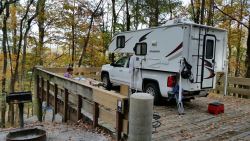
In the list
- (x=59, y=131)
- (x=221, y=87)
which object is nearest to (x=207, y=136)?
(x=59, y=131)

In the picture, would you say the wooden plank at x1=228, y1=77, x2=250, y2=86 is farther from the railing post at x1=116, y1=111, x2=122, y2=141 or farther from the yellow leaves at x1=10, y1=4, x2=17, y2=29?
the yellow leaves at x1=10, y1=4, x2=17, y2=29

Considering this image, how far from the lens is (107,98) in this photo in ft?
16.3

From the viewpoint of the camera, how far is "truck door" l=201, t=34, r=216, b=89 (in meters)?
7.72

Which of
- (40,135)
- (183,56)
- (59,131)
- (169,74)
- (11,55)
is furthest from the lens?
(11,55)

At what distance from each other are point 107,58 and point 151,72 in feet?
41.9

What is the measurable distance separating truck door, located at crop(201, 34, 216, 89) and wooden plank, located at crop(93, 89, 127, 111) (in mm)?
3769

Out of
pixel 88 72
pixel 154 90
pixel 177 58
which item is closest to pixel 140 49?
pixel 154 90

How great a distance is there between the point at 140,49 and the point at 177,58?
5.97 feet

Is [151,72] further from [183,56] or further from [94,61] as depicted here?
[94,61]

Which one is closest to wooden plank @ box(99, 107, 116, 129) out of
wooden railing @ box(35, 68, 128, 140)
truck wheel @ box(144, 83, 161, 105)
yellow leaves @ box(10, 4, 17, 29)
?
Answer: wooden railing @ box(35, 68, 128, 140)

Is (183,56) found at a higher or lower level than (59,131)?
higher

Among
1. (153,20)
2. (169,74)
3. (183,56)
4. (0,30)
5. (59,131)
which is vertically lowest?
(59,131)

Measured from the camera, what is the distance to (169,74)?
777 cm

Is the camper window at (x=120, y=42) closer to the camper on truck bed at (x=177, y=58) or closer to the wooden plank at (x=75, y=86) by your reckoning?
the camper on truck bed at (x=177, y=58)
